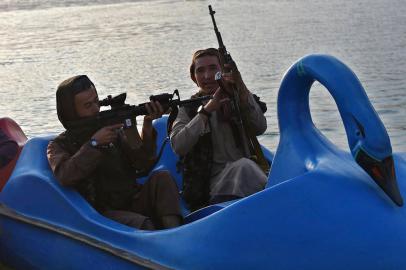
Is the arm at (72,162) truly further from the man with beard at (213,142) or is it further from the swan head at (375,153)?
the swan head at (375,153)

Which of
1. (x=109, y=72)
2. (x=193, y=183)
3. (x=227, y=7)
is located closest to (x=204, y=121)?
(x=193, y=183)

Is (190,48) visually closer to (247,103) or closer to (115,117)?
(247,103)

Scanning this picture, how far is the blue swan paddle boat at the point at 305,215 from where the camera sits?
347 centimetres

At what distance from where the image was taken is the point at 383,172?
11.6 ft

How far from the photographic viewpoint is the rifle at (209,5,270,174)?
4.47 meters

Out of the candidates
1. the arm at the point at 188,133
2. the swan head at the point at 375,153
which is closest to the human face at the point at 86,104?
the arm at the point at 188,133

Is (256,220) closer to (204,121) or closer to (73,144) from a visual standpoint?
(204,121)

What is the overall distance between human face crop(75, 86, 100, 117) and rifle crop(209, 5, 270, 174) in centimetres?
63

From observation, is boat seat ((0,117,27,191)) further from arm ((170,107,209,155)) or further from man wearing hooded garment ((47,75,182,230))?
arm ((170,107,209,155))

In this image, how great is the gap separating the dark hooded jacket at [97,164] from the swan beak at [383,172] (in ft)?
4.25

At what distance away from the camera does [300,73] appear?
390 cm

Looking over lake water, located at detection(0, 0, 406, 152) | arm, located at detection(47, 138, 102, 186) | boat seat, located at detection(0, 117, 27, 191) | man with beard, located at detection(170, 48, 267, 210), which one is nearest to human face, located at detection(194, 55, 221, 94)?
man with beard, located at detection(170, 48, 267, 210)

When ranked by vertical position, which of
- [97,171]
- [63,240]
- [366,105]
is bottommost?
[63,240]

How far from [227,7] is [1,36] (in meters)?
7.95
